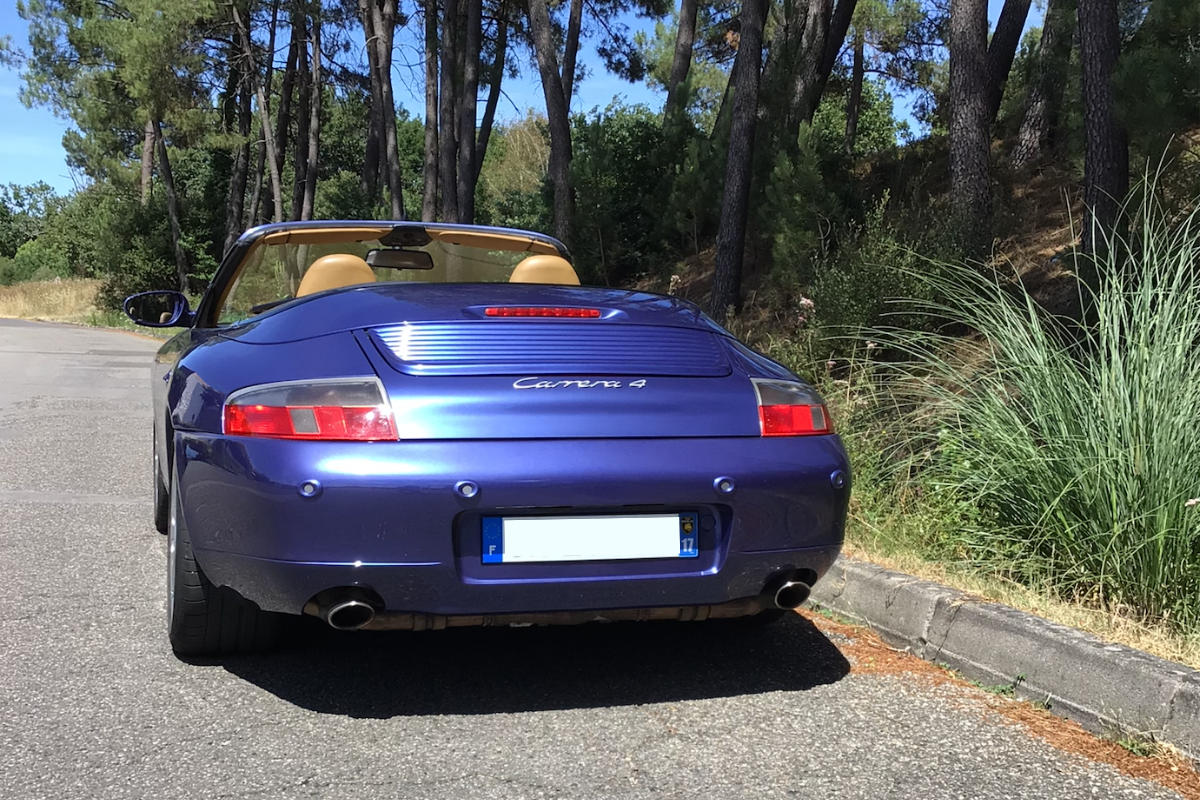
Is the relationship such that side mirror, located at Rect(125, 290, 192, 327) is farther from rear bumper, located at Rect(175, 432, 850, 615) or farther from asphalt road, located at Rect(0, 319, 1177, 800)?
rear bumper, located at Rect(175, 432, 850, 615)

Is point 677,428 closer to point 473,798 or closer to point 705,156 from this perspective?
point 473,798

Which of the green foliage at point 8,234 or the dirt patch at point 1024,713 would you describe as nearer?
the dirt patch at point 1024,713

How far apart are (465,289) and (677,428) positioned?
1.02 m

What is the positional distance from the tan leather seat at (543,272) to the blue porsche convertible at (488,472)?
3.37 feet

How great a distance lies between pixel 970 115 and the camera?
36.4 feet

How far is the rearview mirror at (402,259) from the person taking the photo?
4.57 m

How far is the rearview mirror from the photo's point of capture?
180 inches

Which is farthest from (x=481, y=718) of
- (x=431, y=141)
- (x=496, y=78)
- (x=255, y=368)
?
(x=496, y=78)

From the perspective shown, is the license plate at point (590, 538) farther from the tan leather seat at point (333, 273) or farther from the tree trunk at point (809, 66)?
the tree trunk at point (809, 66)

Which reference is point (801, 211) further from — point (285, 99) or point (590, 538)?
point (285, 99)

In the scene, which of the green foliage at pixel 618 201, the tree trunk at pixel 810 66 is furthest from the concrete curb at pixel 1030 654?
the green foliage at pixel 618 201

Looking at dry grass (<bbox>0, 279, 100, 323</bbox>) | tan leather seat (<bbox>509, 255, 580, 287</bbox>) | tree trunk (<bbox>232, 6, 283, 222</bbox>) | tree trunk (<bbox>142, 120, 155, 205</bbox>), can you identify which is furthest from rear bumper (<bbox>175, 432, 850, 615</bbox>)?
tree trunk (<bbox>142, 120, 155, 205</bbox>)

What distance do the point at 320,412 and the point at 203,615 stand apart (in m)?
0.98

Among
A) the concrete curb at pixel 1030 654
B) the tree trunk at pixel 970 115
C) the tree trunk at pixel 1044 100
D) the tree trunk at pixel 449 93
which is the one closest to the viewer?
the concrete curb at pixel 1030 654
